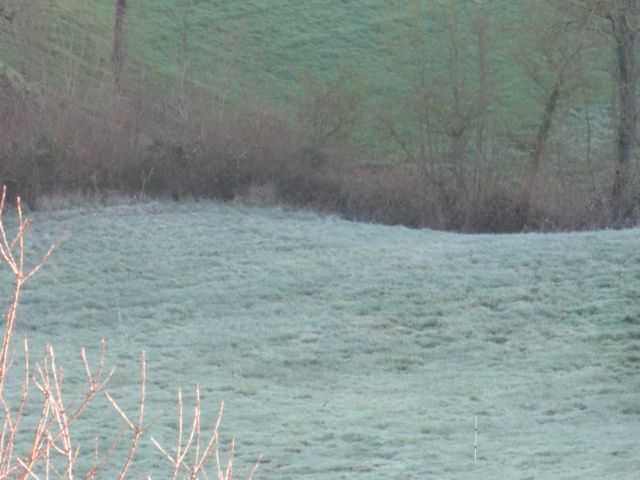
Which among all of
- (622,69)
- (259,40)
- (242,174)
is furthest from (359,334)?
(259,40)

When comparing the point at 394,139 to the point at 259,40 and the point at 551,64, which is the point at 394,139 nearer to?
the point at 551,64

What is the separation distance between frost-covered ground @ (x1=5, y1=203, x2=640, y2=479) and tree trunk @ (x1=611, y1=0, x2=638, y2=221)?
516 centimetres

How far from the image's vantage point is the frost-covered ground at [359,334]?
26.3ft

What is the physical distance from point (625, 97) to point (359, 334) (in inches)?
459

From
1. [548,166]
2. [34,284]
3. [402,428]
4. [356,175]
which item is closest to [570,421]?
[402,428]

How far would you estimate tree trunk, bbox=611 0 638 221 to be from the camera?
66.5ft

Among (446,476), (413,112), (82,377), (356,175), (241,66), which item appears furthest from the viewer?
(241,66)

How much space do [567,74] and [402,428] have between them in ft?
48.1

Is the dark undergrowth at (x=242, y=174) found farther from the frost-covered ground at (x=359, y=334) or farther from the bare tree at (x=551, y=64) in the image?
the frost-covered ground at (x=359, y=334)

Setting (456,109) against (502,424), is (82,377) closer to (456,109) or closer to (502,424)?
(502,424)

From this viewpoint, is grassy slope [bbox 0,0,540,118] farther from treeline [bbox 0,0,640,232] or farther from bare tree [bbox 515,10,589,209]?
treeline [bbox 0,0,640,232]

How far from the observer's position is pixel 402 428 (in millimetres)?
8523

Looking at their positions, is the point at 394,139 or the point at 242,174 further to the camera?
the point at 394,139

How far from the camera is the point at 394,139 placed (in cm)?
2327
